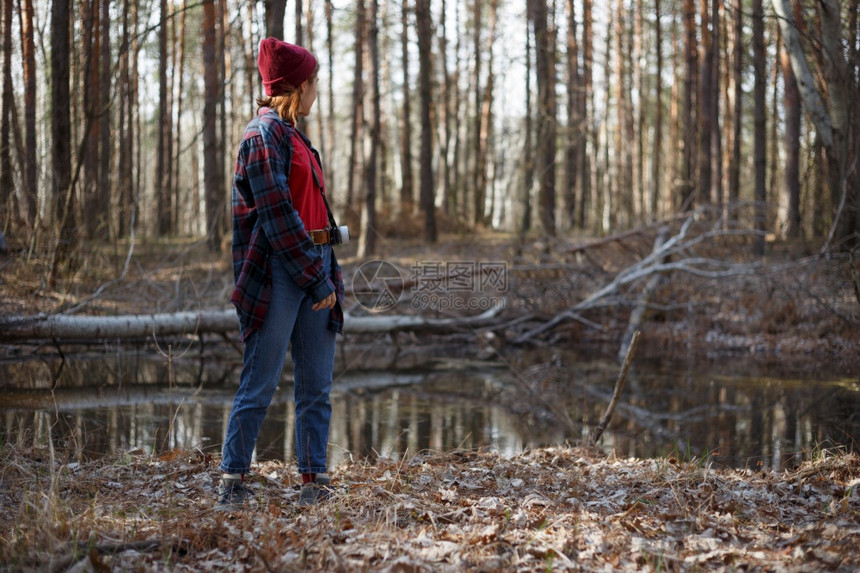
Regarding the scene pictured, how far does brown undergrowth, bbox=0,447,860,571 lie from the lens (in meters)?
2.83

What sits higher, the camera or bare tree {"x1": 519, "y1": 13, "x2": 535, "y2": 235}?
bare tree {"x1": 519, "y1": 13, "x2": 535, "y2": 235}

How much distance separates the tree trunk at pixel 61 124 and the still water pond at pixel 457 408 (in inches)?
73.2

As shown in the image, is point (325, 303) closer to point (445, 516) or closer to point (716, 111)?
point (445, 516)

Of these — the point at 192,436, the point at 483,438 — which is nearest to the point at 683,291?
the point at 483,438

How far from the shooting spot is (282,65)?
355 centimetres

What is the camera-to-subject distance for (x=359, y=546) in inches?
116

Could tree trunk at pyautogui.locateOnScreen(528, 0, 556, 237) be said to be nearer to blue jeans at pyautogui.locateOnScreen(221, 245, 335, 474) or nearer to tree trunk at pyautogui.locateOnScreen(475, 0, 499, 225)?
tree trunk at pyautogui.locateOnScreen(475, 0, 499, 225)

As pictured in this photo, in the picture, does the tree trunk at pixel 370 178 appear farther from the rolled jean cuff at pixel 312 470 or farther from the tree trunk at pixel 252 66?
the rolled jean cuff at pixel 312 470

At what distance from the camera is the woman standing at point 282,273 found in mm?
3406

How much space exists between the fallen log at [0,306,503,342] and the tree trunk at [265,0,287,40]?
3597mm

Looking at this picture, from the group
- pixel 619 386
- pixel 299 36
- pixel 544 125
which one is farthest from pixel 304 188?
pixel 544 125

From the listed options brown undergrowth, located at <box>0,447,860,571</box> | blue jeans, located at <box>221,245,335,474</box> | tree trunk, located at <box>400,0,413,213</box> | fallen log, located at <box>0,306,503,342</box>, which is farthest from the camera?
tree trunk, located at <box>400,0,413,213</box>

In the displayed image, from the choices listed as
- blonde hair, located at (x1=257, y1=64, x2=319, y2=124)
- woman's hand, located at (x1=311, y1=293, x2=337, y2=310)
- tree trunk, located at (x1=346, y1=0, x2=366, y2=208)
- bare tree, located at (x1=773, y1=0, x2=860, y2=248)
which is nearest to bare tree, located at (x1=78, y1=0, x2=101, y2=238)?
tree trunk, located at (x1=346, y1=0, x2=366, y2=208)

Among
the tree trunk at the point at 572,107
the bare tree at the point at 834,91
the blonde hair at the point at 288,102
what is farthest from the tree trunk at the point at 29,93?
the tree trunk at the point at 572,107
